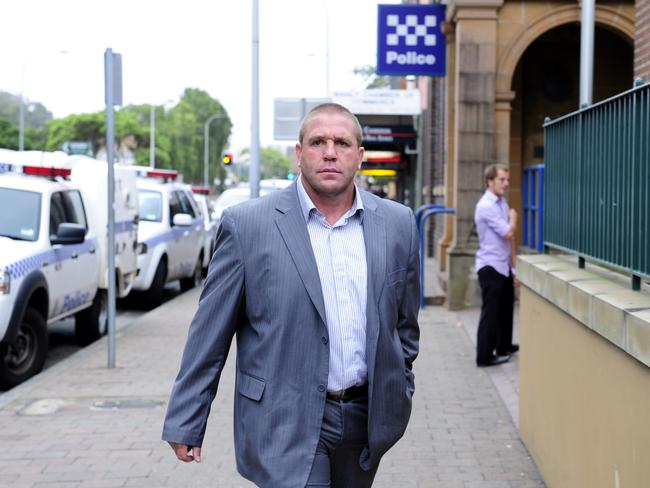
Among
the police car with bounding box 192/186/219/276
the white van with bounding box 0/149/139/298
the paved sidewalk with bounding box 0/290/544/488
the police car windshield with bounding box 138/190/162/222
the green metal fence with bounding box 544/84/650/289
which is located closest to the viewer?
the green metal fence with bounding box 544/84/650/289

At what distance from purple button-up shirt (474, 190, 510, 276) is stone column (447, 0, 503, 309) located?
4472mm

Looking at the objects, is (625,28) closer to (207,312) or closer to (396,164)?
(207,312)

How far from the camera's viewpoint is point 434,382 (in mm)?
9094

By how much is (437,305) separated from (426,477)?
878 centimetres

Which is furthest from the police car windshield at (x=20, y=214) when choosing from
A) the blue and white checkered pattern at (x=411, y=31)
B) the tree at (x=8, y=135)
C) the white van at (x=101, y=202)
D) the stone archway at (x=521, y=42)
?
the tree at (x=8, y=135)

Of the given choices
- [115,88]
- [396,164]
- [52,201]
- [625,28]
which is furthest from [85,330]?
[396,164]

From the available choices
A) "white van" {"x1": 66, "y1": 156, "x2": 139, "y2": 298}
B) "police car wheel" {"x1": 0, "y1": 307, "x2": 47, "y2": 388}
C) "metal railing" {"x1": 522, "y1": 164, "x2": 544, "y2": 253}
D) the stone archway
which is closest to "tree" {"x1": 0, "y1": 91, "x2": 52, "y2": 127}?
"white van" {"x1": 66, "y1": 156, "x2": 139, "y2": 298}

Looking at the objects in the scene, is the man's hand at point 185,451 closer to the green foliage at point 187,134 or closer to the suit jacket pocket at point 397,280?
the suit jacket pocket at point 397,280

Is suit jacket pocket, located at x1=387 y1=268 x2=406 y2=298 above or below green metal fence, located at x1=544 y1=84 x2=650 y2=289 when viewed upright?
below

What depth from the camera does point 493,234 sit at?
964 centimetres

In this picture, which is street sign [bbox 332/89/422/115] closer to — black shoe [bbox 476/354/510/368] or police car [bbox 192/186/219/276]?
police car [bbox 192/186/219/276]

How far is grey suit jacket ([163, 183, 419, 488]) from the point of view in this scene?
344cm

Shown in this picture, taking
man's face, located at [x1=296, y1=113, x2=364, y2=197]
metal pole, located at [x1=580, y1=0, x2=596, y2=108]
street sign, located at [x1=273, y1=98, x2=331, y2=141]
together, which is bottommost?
man's face, located at [x1=296, y1=113, x2=364, y2=197]

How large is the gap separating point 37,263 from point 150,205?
724cm
